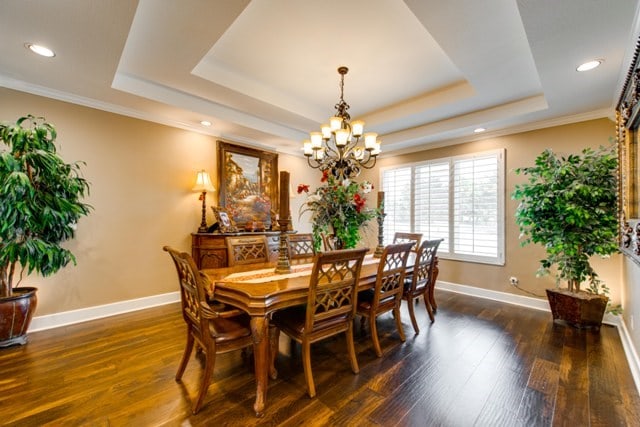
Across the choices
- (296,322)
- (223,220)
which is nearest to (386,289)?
(296,322)

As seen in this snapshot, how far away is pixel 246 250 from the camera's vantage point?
296cm

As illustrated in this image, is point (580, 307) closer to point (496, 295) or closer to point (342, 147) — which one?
point (496, 295)

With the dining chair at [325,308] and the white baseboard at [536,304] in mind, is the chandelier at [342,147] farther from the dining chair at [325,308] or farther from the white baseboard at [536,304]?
the white baseboard at [536,304]

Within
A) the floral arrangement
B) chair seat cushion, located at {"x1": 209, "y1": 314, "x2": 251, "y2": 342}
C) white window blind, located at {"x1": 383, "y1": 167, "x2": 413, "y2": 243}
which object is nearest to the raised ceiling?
white window blind, located at {"x1": 383, "y1": 167, "x2": 413, "y2": 243}

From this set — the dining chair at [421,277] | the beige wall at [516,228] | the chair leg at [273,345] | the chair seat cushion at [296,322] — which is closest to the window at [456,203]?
the beige wall at [516,228]

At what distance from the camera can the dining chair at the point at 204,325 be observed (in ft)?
5.47

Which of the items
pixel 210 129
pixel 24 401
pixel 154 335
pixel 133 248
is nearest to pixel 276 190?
pixel 210 129

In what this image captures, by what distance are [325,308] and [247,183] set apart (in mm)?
3148

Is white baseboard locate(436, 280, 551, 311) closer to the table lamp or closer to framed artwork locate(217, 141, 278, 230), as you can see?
framed artwork locate(217, 141, 278, 230)

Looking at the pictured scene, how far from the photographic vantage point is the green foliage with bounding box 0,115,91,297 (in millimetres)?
2279

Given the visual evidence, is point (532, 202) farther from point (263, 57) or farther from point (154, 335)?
point (154, 335)

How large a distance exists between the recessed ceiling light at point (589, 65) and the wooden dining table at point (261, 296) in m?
2.61

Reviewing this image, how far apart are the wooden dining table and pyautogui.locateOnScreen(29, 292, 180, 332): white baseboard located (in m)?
1.97

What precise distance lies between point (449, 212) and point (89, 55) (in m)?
4.99
